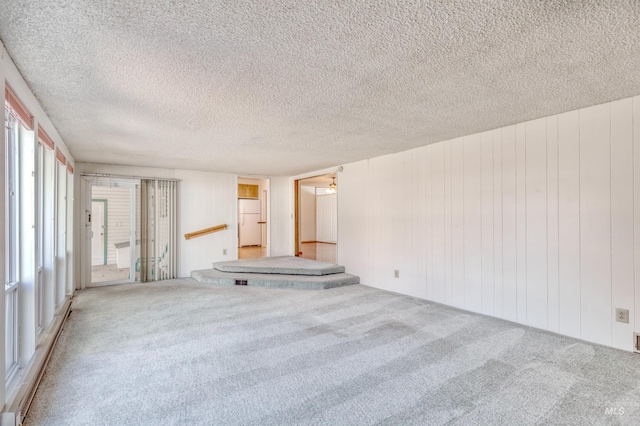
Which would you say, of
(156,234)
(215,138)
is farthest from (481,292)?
(156,234)

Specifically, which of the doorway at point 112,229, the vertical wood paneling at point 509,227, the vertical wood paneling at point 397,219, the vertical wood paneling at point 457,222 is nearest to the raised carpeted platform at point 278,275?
the vertical wood paneling at point 397,219

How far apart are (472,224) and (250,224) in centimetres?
835

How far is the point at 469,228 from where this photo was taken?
13.2 feet

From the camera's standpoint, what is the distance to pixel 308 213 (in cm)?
1240

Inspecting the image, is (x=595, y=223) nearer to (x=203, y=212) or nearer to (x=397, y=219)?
(x=397, y=219)

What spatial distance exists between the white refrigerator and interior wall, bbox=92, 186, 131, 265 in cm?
492

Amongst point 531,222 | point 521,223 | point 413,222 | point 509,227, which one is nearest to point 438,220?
point 413,222

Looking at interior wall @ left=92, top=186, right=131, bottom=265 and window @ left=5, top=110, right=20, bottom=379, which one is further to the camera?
interior wall @ left=92, top=186, right=131, bottom=265

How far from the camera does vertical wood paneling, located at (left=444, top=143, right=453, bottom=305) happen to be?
4.25 m

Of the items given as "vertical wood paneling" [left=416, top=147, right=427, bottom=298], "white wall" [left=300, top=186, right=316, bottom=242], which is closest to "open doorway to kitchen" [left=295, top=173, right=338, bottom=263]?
"white wall" [left=300, top=186, right=316, bottom=242]

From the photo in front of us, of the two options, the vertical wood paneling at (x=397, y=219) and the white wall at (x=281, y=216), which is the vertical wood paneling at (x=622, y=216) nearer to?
the vertical wood paneling at (x=397, y=219)

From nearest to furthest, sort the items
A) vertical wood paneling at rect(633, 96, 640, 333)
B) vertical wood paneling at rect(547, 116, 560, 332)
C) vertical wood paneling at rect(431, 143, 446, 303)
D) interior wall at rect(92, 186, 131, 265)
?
vertical wood paneling at rect(633, 96, 640, 333) < vertical wood paneling at rect(547, 116, 560, 332) < vertical wood paneling at rect(431, 143, 446, 303) < interior wall at rect(92, 186, 131, 265)

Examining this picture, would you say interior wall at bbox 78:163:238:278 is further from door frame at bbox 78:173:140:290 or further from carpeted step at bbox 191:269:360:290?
carpeted step at bbox 191:269:360:290

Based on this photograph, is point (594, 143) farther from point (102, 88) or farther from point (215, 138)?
point (102, 88)
